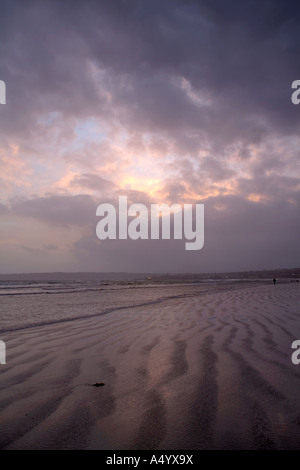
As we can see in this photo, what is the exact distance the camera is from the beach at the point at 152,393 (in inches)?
84.5

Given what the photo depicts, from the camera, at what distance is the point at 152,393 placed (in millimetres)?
2945

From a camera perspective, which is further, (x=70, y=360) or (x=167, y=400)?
(x=70, y=360)

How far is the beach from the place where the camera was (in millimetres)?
2146

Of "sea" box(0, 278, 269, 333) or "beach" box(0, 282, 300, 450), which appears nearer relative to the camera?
"beach" box(0, 282, 300, 450)

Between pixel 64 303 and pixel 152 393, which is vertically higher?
pixel 152 393

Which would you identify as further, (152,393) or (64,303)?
(64,303)

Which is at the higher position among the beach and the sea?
the beach

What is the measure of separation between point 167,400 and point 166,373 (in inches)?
32.3

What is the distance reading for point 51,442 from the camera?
83.4 inches

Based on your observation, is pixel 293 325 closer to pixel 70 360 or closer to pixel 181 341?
pixel 181 341
